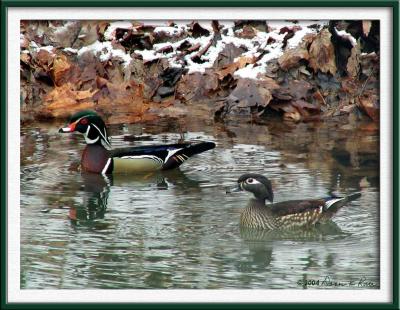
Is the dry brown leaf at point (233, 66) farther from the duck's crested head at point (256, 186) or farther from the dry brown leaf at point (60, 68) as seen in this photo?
the duck's crested head at point (256, 186)

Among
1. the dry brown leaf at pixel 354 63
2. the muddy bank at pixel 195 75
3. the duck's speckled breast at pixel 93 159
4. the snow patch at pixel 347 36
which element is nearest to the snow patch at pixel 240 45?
the muddy bank at pixel 195 75

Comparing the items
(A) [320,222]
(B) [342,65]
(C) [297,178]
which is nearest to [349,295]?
(A) [320,222]

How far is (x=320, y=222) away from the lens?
14.5 metres

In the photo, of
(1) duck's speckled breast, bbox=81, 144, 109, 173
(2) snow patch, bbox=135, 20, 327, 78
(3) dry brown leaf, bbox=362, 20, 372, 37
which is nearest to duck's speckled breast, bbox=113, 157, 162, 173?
(1) duck's speckled breast, bbox=81, 144, 109, 173

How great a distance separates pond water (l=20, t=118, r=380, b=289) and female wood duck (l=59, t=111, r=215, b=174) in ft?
0.34

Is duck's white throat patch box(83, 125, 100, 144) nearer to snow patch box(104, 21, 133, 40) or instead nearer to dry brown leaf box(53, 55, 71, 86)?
dry brown leaf box(53, 55, 71, 86)

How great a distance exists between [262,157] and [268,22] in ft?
6.24

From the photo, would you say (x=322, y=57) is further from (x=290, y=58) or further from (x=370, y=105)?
(x=370, y=105)

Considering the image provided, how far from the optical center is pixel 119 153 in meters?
16.8

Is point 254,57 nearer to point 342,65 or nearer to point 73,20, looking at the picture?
point 342,65

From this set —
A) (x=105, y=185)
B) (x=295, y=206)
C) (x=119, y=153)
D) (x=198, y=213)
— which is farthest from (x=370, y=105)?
(x=119, y=153)

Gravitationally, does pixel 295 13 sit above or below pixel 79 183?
above

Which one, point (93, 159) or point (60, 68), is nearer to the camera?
point (60, 68)

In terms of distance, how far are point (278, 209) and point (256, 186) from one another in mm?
299
